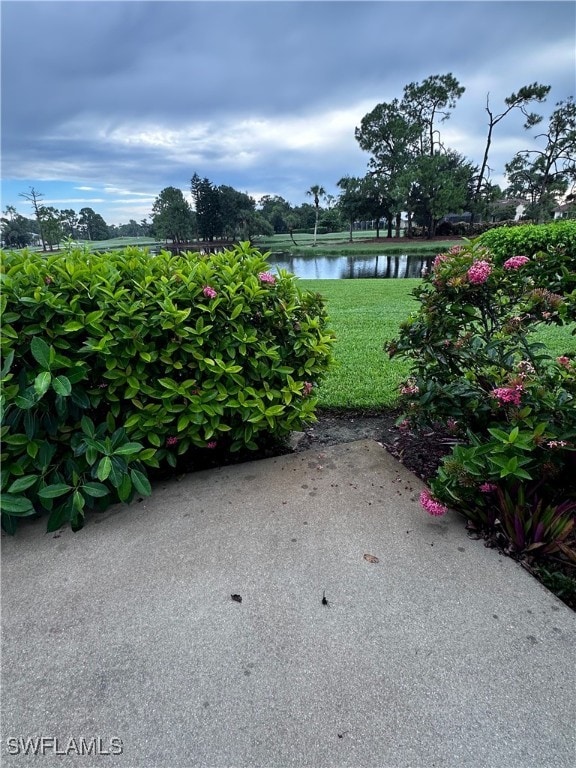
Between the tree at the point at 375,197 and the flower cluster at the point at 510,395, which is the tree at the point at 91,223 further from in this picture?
the flower cluster at the point at 510,395

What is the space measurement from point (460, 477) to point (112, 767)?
1560 mm

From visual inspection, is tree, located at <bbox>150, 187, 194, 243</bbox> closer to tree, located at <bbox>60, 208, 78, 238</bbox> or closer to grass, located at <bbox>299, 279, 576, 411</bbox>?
tree, located at <bbox>60, 208, 78, 238</bbox>

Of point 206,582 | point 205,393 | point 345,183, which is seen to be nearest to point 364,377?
point 205,393

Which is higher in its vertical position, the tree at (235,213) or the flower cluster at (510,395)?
the tree at (235,213)

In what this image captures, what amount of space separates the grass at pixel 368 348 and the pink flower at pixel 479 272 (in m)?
0.62

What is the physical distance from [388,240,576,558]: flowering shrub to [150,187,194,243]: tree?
4739cm

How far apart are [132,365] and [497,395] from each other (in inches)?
71.8

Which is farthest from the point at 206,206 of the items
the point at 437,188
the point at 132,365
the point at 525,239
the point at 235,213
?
the point at 132,365

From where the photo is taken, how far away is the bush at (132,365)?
1.84 meters

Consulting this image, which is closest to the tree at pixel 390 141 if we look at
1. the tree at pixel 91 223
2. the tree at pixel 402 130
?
the tree at pixel 402 130

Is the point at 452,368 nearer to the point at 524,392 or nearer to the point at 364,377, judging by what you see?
the point at 524,392

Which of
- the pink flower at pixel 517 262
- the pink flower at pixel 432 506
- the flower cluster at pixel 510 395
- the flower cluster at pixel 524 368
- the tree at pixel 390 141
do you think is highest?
the tree at pixel 390 141

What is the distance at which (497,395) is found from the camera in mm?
1818

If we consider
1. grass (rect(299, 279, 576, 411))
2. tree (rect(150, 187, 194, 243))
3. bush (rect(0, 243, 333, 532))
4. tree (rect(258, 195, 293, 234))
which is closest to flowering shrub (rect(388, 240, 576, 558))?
grass (rect(299, 279, 576, 411))
